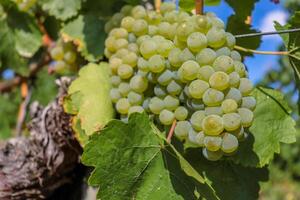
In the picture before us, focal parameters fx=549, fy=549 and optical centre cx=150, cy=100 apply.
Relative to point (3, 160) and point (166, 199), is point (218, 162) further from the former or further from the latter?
point (3, 160)

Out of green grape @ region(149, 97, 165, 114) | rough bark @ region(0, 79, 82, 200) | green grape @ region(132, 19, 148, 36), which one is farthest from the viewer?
rough bark @ region(0, 79, 82, 200)

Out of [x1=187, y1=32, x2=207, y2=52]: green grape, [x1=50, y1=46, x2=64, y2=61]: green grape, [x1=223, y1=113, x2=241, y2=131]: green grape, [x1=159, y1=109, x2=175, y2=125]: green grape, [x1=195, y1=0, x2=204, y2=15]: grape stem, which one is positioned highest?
[x1=195, y1=0, x2=204, y2=15]: grape stem

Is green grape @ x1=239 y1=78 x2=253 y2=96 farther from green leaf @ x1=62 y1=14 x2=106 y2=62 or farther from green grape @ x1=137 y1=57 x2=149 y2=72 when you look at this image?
green leaf @ x1=62 y1=14 x2=106 y2=62

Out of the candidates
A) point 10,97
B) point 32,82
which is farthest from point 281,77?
point 32,82

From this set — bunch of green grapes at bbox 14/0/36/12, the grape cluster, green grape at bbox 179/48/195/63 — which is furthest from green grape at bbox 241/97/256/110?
bunch of green grapes at bbox 14/0/36/12

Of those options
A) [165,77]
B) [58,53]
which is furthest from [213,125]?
[58,53]

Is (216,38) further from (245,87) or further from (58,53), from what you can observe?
(58,53)
